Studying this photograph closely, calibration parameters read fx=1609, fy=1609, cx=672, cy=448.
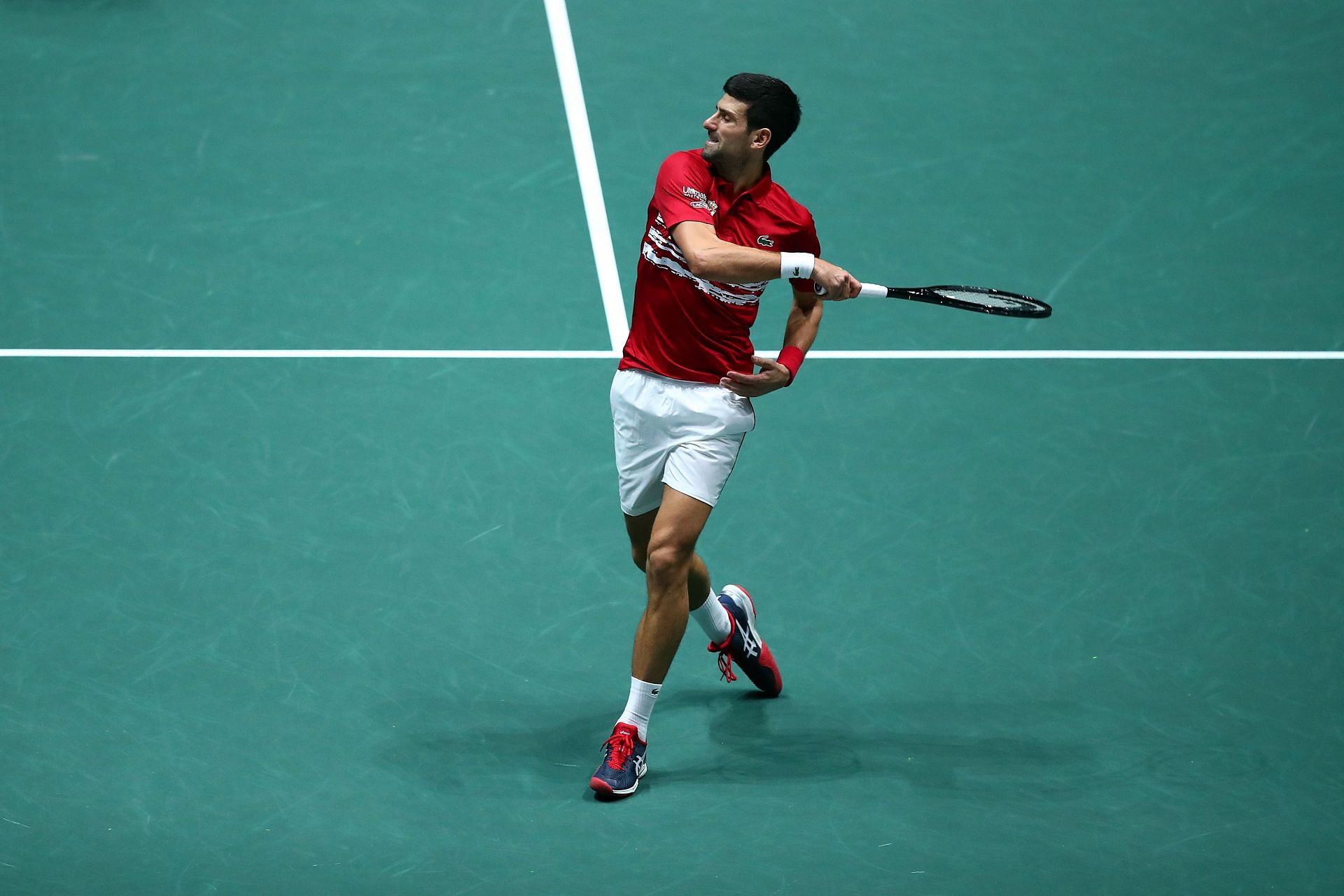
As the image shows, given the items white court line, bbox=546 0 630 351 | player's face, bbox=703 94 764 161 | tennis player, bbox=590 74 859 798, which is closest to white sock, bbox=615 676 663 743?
tennis player, bbox=590 74 859 798

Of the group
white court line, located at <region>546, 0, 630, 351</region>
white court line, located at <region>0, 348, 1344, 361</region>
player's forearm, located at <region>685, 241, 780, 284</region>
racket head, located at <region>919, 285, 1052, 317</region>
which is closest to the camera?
player's forearm, located at <region>685, 241, 780, 284</region>

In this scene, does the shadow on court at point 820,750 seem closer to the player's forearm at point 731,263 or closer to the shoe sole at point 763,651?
the shoe sole at point 763,651

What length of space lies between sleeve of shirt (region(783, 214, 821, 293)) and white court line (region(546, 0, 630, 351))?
1.85 metres

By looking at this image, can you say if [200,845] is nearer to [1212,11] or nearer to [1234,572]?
[1234,572]

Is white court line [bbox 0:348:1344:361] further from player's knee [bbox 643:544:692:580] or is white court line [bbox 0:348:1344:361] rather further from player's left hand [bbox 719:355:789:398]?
player's knee [bbox 643:544:692:580]

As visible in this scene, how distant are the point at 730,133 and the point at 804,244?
18.4 inches

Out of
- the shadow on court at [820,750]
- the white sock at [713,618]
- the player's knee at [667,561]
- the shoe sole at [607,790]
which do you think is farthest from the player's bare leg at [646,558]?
the shoe sole at [607,790]

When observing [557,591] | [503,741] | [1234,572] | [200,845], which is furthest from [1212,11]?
[200,845]

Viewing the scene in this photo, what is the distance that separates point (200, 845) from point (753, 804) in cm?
167

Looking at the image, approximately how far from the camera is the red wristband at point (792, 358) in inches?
203

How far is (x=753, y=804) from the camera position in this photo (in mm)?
5055

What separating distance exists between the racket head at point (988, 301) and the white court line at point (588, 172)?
1.85 metres

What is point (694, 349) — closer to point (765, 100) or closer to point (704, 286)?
point (704, 286)

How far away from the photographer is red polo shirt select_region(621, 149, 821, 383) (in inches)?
198
